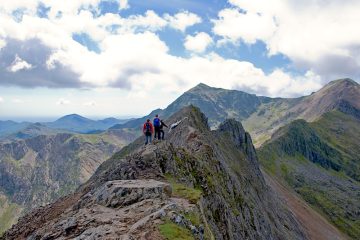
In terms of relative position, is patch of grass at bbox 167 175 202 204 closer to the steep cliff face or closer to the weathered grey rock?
the steep cliff face

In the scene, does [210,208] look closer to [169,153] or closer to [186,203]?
[169,153]

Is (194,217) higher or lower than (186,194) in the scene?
lower

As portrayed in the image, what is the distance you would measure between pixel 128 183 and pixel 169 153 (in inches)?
545

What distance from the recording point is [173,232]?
963 inches

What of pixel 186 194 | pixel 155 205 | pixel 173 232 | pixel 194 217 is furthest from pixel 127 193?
pixel 173 232

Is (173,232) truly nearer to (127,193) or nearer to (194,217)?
(194,217)

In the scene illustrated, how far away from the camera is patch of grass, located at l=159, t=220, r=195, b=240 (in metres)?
24.0

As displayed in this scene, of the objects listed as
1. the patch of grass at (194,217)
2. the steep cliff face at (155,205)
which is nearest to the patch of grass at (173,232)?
the steep cliff face at (155,205)

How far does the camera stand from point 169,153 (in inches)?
1890

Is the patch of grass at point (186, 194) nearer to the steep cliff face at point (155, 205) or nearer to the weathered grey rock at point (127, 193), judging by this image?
the steep cliff face at point (155, 205)

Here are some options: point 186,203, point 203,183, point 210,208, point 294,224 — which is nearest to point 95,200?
point 186,203

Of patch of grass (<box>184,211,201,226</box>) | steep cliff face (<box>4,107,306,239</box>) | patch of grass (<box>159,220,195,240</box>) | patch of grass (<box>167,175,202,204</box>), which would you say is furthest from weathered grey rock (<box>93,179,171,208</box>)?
patch of grass (<box>159,220,195,240</box>)

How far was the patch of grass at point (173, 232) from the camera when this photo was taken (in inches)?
945

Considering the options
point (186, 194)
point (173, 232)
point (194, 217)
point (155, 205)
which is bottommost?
point (194, 217)
